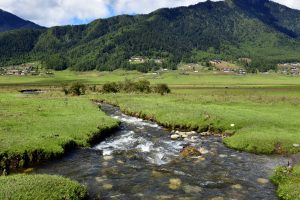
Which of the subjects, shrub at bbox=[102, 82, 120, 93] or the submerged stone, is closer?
the submerged stone

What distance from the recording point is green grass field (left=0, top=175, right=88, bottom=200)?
2280cm

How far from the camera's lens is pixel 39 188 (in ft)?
78.8

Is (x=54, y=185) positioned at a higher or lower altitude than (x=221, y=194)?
higher

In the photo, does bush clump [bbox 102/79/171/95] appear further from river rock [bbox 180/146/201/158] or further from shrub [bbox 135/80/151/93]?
river rock [bbox 180/146/201/158]

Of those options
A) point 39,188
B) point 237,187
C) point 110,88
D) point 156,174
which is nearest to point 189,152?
point 156,174

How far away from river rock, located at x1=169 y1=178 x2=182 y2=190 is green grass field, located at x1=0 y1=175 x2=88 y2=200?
281 inches

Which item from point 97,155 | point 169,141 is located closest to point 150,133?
point 169,141

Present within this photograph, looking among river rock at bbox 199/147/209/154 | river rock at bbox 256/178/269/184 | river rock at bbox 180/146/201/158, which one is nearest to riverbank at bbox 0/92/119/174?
river rock at bbox 180/146/201/158

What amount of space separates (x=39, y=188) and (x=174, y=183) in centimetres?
1108

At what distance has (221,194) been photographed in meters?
27.5

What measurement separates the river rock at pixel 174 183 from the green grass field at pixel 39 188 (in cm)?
713

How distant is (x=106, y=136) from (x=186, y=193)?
23.9 meters

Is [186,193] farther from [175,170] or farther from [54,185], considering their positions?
[54,185]

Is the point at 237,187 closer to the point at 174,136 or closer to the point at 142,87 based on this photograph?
the point at 174,136
